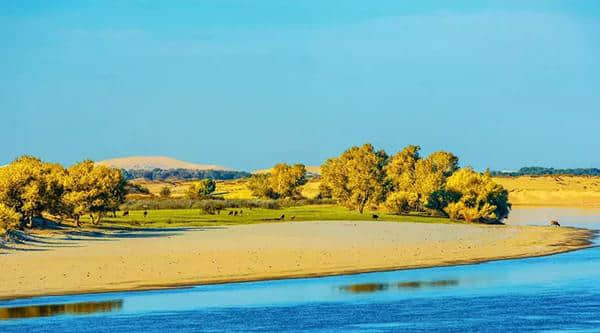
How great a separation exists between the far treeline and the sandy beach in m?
15.3

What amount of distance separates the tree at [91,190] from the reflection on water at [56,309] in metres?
31.5

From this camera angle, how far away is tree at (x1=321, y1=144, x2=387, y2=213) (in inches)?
3620

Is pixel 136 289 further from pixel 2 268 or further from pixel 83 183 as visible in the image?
pixel 83 183

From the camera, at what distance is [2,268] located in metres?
37.8

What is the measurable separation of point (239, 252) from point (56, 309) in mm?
17187

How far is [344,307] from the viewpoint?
31391 millimetres

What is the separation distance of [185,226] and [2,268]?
94.2ft

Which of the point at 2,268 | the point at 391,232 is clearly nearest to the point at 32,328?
the point at 2,268

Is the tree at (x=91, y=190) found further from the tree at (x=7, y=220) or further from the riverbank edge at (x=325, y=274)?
the riverbank edge at (x=325, y=274)

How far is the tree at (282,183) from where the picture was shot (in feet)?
402

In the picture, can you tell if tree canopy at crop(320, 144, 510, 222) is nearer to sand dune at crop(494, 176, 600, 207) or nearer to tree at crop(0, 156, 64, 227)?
tree at crop(0, 156, 64, 227)

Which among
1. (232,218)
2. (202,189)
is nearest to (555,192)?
(202,189)

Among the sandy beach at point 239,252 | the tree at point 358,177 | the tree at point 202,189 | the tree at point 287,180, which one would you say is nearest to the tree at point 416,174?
the tree at point 358,177

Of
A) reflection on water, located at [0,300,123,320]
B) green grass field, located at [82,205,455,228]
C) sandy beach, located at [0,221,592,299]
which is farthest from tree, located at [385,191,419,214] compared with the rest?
reflection on water, located at [0,300,123,320]
